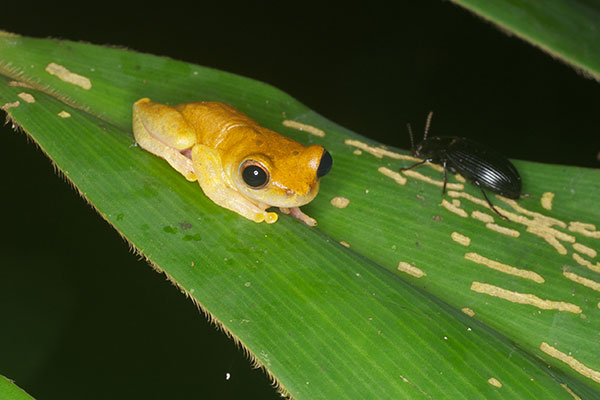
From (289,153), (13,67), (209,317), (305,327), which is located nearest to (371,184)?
(289,153)

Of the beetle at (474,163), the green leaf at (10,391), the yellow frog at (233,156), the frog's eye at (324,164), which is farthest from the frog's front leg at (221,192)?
the green leaf at (10,391)

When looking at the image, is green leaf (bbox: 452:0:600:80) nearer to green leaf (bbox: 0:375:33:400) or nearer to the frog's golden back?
the frog's golden back

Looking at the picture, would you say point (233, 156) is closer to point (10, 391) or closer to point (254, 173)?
point (254, 173)

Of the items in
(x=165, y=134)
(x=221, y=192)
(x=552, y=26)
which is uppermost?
(x=552, y=26)

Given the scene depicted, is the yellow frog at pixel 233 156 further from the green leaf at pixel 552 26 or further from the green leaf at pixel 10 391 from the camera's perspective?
the green leaf at pixel 552 26

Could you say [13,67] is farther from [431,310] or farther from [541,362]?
[541,362]

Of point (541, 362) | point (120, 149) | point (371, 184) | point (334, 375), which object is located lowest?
point (541, 362)

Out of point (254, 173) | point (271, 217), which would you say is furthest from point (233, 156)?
point (271, 217)
